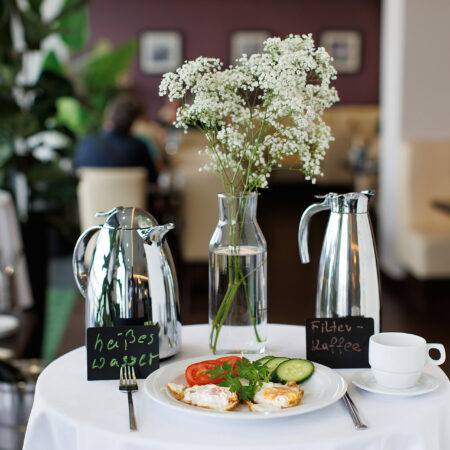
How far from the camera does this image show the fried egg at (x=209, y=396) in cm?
104

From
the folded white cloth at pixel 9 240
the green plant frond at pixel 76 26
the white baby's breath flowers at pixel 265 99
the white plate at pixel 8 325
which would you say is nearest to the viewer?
the white baby's breath flowers at pixel 265 99

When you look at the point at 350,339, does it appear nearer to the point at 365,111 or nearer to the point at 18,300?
the point at 18,300

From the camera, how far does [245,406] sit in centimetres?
107

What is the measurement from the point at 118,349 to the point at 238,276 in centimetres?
25

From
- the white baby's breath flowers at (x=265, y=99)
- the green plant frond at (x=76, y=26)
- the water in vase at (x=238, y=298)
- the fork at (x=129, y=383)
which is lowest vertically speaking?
the fork at (x=129, y=383)

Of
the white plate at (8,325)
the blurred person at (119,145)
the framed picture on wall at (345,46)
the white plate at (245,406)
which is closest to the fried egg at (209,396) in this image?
the white plate at (245,406)

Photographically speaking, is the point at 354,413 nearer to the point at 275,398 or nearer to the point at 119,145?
the point at 275,398

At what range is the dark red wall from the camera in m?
10.5

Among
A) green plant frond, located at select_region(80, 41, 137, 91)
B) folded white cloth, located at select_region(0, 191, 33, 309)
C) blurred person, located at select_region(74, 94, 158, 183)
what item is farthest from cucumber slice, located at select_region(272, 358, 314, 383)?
green plant frond, located at select_region(80, 41, 137, 91)

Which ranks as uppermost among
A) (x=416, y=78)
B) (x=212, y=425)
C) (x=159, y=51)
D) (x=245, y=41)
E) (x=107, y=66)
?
(x=245, y=41)

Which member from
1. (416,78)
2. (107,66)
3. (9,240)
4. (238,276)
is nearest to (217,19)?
(107,66)

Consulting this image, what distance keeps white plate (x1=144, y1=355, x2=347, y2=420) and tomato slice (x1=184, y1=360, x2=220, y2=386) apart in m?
0.03

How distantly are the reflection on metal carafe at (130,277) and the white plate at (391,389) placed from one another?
1.18 ft

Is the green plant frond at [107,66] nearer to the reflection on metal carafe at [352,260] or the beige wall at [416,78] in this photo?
the beige wall at [416,78]
